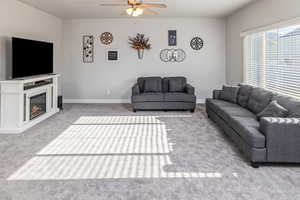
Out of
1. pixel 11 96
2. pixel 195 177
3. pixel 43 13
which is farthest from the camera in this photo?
pixel 43 13

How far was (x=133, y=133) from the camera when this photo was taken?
4.92 meters

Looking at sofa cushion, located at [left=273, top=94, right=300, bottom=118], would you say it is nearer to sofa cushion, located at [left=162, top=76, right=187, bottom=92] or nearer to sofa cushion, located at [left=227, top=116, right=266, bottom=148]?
sofa cushion, located at [left=227, top=116, right=266, bottom=148]

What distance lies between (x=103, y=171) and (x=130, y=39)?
5659 millimetres

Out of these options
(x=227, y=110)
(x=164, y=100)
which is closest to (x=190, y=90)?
(x=164, y=100)

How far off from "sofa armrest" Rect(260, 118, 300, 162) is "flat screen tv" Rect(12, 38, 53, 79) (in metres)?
4.48

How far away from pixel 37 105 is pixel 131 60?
336 centimetres

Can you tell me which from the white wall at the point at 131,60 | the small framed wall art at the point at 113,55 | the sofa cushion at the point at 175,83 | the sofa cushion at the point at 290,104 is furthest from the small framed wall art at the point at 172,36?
the sofa cushion at the point at 290,104

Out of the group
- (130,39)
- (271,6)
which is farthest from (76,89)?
(271,6)

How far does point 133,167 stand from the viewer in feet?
10.8

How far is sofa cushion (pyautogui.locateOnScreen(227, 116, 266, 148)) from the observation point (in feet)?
10.5

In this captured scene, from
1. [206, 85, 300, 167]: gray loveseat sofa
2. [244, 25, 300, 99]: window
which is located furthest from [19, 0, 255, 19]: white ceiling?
[206, 85, 300, 167]: gray loveseat sofa

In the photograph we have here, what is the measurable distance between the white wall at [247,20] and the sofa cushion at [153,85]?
6.92 feet

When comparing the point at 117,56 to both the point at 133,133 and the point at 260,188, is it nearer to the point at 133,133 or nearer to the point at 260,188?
the point at 133,133

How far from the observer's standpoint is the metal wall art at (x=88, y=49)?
817 cm
